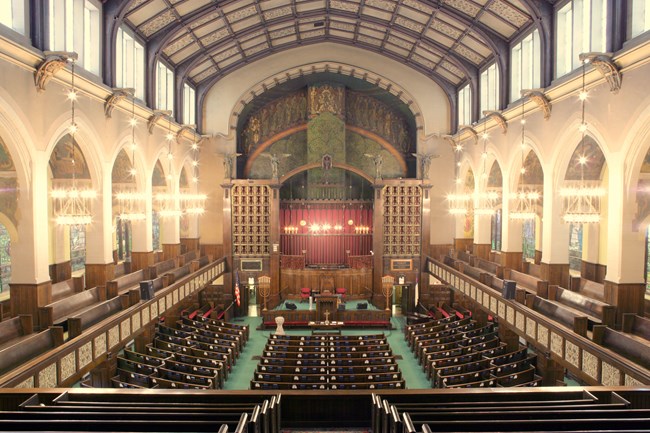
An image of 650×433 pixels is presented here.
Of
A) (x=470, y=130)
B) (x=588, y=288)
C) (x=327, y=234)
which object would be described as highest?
(x=470, y=130)

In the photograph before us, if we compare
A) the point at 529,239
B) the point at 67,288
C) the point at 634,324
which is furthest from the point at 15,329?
the point at 529,239

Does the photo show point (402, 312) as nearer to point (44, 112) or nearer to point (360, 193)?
point (360, 193)

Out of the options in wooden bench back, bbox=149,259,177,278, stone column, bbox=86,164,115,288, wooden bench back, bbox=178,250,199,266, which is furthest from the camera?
wooden bench back, bbox=178,250,199,266

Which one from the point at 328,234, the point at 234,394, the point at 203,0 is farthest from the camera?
the point at 328,234

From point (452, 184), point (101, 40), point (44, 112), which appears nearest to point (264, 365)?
point (44, 112)

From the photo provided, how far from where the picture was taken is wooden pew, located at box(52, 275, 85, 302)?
511 inches

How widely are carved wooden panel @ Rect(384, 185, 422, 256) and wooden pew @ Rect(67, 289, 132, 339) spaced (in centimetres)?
1542

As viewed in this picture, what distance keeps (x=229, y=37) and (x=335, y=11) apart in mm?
5142

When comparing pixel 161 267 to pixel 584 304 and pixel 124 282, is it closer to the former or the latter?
pixel 124 282

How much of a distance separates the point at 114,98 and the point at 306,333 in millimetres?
13491

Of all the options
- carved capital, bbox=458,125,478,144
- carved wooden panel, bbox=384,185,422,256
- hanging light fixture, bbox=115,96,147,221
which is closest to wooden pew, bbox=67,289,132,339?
hanging light fixture, bbox=115,96,147,221

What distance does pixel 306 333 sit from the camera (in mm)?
21781

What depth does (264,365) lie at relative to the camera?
13852 millimetres

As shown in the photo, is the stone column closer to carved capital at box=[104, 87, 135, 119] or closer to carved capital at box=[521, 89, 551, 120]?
carved capital at box=[104, 87, 135, 119]
